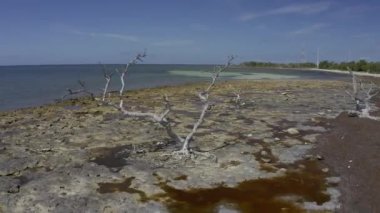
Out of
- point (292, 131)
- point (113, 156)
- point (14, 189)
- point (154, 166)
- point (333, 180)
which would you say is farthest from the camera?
point (292, 131)

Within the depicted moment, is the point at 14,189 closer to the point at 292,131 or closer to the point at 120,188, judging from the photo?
the point at 120,188

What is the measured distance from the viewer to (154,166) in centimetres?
1457

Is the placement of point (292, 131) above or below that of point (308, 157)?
above

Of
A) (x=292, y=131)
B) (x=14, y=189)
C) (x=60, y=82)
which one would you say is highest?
(x=292, y=131)

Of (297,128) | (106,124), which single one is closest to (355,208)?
(297,128)

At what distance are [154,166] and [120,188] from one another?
222cm

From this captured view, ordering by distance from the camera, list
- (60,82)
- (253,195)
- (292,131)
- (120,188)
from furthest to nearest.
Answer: (60,82), (292,131), (120,188), (253,195)

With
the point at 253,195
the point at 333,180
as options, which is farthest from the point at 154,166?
the point at 333,180

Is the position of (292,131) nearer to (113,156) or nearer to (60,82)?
(113,156)

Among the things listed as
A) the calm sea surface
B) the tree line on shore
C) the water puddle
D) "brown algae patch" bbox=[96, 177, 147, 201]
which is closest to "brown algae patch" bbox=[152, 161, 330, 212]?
"brown algae patch" bbox=[96, 177, 147, 201]

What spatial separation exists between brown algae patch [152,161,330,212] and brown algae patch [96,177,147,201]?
0.46 metres

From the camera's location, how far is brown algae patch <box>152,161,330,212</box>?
11.1 meters

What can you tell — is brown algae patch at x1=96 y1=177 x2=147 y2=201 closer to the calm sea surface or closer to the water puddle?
the water puddle

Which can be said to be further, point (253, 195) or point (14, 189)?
point (14, 189)
